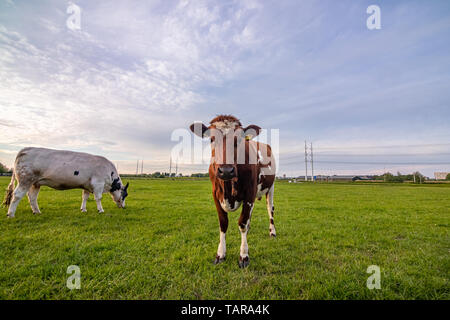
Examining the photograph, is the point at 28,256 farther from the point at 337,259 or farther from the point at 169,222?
the point at 337,259

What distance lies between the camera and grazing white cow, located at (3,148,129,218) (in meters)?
7.23

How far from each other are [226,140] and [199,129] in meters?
0.77

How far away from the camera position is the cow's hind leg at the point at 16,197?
271 inches

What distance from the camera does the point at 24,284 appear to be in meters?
2.80

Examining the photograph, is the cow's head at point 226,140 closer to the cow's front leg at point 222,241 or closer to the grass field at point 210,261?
the cow's front leg at point 222,241

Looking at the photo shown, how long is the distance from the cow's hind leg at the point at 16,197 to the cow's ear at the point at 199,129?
7.43 m

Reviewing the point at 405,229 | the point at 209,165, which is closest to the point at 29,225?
the point at 209,165

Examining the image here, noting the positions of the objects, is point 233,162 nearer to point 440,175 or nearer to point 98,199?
point 98,199

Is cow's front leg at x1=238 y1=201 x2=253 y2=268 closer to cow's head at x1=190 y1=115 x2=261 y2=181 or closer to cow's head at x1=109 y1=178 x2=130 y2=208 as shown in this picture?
cow's head at x1=190 y1=115 x2=261 y2=181

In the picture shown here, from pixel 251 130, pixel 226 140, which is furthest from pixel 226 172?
pixel 251 130

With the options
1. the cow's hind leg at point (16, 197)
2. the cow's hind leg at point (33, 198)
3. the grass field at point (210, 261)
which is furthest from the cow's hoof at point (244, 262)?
the cow's hind leg at point (33, 198)

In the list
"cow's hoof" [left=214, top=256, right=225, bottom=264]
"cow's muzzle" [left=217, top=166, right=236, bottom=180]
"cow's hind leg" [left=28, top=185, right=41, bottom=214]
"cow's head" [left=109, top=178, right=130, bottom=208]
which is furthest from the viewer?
"cow's head" [left=109, top=178, right=130, bottom=208]

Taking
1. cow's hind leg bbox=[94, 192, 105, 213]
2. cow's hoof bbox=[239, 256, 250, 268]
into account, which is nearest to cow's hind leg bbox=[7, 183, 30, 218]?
cow's hind leg bbox=[94, 192, 105, 213]
